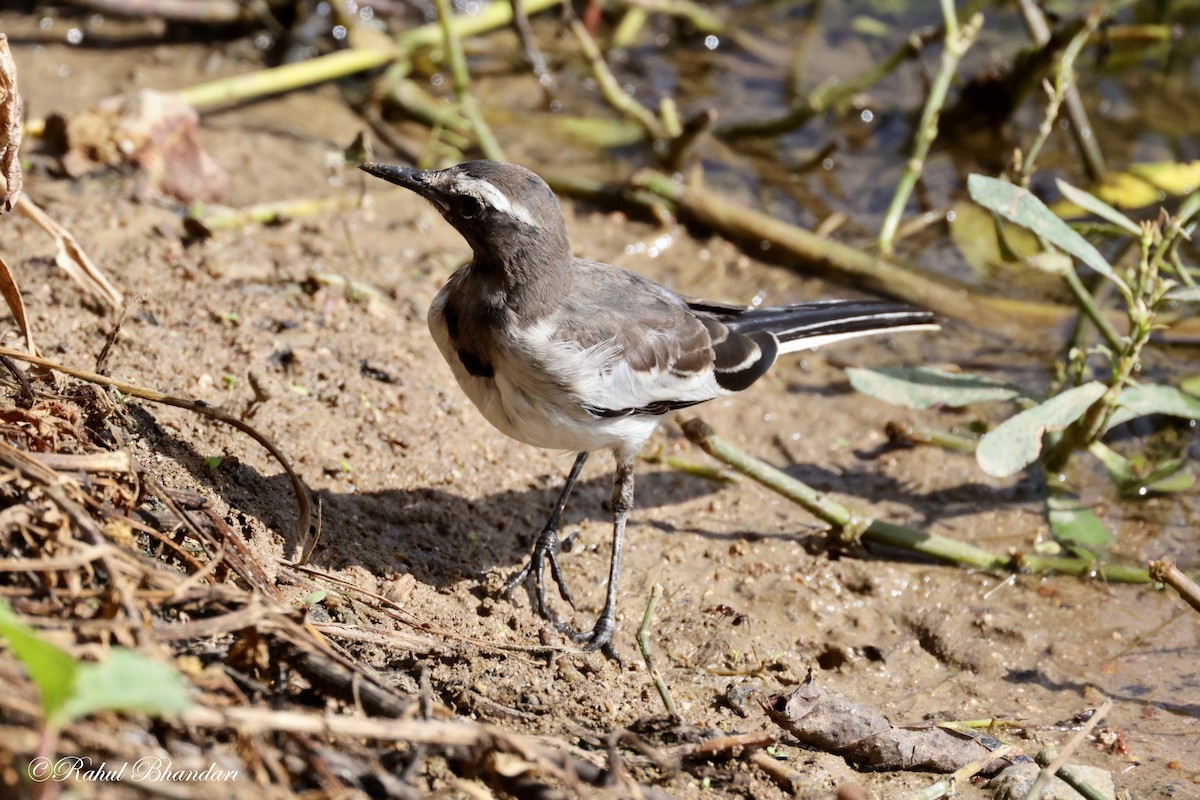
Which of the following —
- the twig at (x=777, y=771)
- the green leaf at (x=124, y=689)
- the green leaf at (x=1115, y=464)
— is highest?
the green leaf at (x=124, y=689)

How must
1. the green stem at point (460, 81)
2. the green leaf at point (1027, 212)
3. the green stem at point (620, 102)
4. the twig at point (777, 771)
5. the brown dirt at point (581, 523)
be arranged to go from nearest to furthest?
the twig at point (777, 771) → the brown dirt at point (581, 523) → the green leaf at point (1027, 212) → the green stem at point (460, 81) → the green stem at point (620, 102)

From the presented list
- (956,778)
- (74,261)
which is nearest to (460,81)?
(74,261)

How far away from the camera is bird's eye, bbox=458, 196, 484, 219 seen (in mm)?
4691

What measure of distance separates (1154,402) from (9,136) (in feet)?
17.7

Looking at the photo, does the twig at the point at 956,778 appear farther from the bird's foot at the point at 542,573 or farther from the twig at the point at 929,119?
the twig at the point at 929,119

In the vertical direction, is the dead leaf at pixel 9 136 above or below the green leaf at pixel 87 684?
above

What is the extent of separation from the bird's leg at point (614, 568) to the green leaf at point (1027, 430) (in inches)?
66.1

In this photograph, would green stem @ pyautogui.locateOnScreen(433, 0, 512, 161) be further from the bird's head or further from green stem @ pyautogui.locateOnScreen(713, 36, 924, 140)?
the bird's head

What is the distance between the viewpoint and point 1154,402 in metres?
5.50

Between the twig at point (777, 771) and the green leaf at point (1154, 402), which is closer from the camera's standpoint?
the twig at point (777, 771)

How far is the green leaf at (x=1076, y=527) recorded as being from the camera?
18.3 feet

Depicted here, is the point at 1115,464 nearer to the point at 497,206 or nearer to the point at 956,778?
the point at 956,778

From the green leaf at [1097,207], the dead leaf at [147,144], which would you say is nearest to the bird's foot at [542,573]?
the green leaf at [1097,207]

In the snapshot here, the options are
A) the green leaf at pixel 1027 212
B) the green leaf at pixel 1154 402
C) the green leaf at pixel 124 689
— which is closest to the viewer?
the green leaf at pixel 124 689
